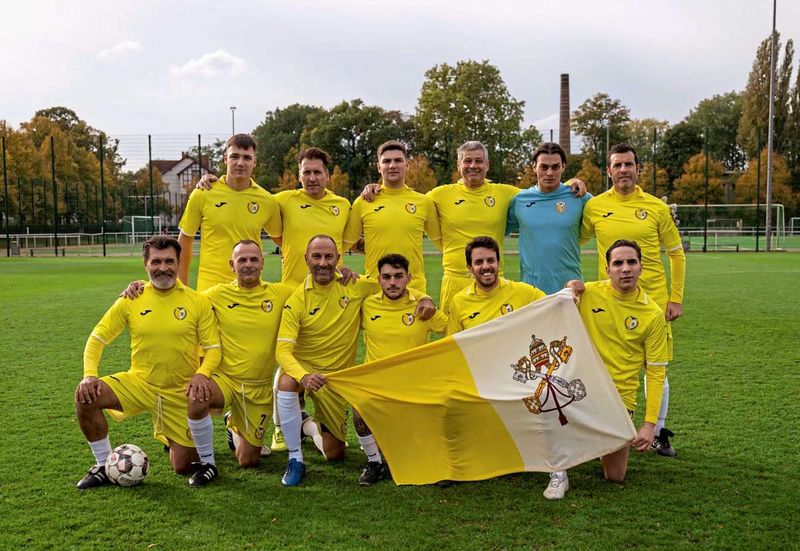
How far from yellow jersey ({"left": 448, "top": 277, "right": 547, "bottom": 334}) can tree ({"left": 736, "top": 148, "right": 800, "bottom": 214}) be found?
36.8 metres

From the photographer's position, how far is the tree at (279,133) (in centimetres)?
6228

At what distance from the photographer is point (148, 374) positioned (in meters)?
4.52

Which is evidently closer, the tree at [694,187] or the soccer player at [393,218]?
the soccer player at [393,218]

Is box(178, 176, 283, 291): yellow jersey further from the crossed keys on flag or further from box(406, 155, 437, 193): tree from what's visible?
box(406, 155, 437, 193): tree

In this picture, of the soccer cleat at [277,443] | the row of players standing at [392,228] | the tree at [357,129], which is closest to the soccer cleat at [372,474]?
the row of players standing at [392,228]

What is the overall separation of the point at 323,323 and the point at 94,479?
5.59ft

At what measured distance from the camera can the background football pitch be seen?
351 centimetres

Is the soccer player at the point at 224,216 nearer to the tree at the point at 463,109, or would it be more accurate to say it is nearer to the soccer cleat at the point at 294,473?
the soccer cleat at the point at 294,473

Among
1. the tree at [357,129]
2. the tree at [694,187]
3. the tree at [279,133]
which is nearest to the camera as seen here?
the tree at [694,187]

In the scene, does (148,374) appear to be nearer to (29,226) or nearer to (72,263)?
(72,263)

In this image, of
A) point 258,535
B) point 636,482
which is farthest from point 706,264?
point 258,535

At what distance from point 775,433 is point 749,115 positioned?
55105 millimetres

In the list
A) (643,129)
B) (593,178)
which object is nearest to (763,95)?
(643,129)

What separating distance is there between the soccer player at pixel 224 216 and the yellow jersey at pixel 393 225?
71 cm
